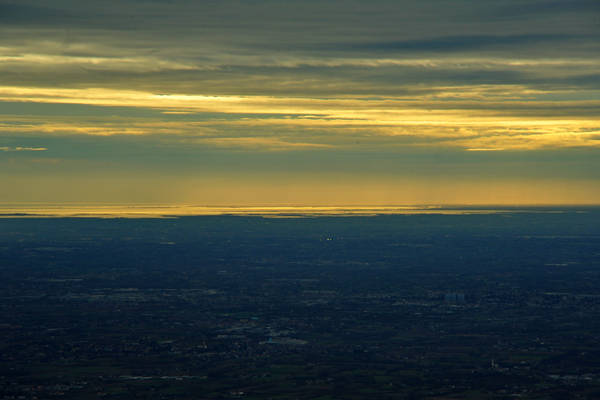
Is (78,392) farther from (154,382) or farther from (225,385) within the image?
(225,385)

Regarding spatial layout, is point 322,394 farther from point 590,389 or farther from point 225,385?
point 590,389

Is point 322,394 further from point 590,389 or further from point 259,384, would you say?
point 590,389

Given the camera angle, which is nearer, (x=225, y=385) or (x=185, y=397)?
(x=185, y=397)

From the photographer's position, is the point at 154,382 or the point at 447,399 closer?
the point at 447,399

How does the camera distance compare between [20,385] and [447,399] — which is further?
[20,385]

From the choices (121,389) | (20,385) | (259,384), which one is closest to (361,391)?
(259,384)

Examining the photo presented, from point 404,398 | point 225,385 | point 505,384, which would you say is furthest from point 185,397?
point 505,384

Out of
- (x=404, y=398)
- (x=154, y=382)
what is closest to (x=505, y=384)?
(x=404, y=398)
